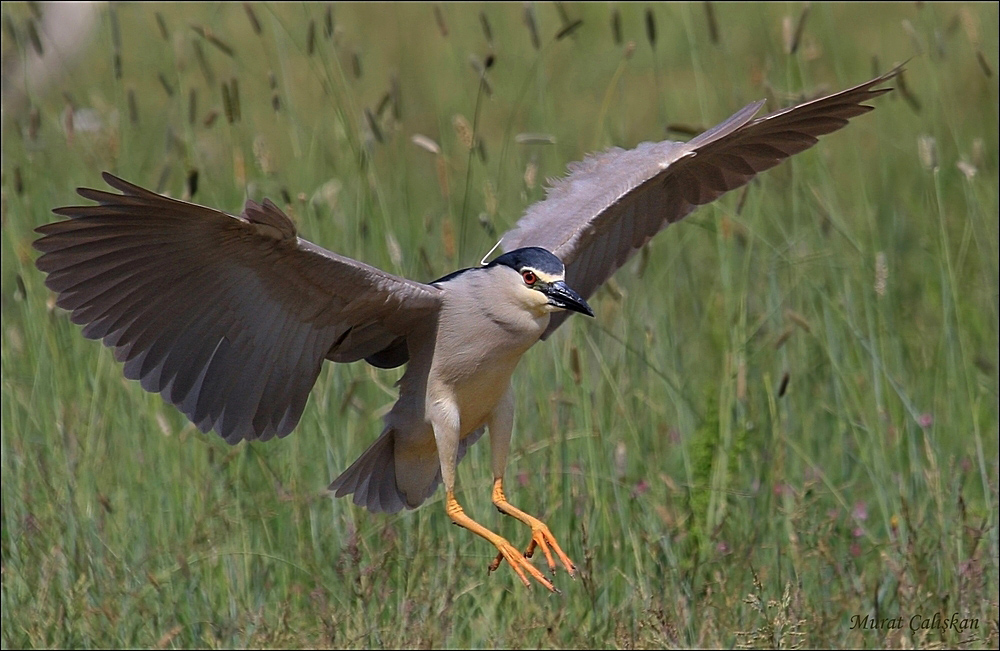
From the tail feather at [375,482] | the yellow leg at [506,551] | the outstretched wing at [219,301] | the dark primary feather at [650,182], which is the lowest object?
the yellow leg at [506,551]

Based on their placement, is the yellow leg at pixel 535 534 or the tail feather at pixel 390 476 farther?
the tail feather at pixel 390 476

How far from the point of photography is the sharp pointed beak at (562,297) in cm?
354

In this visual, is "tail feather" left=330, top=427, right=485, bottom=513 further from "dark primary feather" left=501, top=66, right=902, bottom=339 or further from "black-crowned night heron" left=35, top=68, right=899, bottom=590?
"dark primary feather" left=501, top=66, right=902, bottom=339

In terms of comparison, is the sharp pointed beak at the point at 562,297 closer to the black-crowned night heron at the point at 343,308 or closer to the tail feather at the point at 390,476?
the black-crowned night heron at the point at 343,308

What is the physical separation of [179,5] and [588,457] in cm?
709

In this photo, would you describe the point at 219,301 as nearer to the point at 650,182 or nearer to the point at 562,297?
the point at 562,297

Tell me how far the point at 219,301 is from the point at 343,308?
307 mm

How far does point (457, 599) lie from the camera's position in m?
4.66

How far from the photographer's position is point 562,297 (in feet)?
11.7

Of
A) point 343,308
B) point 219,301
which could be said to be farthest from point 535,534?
point 219,301

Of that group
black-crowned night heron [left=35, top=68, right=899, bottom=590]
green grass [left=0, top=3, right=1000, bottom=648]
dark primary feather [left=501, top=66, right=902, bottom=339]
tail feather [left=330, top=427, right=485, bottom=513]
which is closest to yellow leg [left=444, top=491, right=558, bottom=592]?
black-crowned night heron [left=35, top=68, right=899, bottom=590]

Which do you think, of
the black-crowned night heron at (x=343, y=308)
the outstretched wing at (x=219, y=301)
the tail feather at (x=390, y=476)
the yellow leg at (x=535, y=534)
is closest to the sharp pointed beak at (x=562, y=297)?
the black-crowned night heron at (x=343, y=308)

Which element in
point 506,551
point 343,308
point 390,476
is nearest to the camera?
point 506,551

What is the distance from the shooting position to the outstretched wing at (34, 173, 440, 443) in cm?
349
